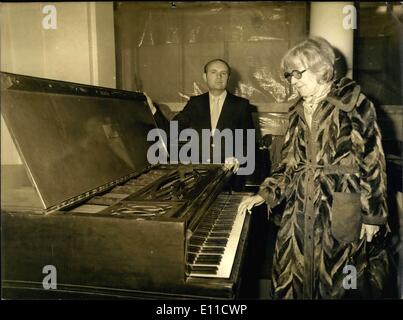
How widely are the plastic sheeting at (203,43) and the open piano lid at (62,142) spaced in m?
3.09

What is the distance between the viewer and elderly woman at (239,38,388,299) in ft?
7.00

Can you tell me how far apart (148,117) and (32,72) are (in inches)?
42.6

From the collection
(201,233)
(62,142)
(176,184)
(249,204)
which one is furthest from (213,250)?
(62,142)

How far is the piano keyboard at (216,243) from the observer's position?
5.40 feet

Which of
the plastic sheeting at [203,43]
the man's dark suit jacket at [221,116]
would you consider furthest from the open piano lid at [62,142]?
the plastic sheeting at [203,43]

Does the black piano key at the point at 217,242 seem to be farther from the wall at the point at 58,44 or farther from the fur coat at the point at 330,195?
the wall at the point at 58,44

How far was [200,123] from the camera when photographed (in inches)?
175

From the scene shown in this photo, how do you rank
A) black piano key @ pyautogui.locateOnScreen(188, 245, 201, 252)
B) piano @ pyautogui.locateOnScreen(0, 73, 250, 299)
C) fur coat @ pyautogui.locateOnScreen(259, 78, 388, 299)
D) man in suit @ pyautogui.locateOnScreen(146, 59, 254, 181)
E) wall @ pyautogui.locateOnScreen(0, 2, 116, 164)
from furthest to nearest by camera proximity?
man in suit @ pyautogui.locateOnScreen(146, 59, 254, 181) → wall @ pyautogui.locateOnScreen(0, 2, 116, 164) → fur coat @ pyautogui.locateOnScreen(259, 78, 388, 299) → black piano key @ pyautogui.locateOnScreen(188, 245, 201, 252) → piano @ pyautogui.locateOnScreen(0, 73, 250, 299)

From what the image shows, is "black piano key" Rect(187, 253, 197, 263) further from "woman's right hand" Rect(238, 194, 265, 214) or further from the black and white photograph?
"woman's right hand" Rect(238, 194, 265, 214)

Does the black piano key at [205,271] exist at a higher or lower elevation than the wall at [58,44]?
lower

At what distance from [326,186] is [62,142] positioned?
1573 mm

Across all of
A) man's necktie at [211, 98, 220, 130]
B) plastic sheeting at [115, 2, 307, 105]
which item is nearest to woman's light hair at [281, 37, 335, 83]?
man's necktie at [211, 98, 220, 130]

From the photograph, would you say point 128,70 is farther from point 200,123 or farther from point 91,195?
point 91,195
